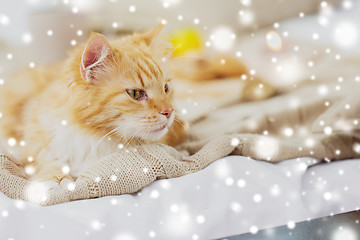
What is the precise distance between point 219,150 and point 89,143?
1.01 feet

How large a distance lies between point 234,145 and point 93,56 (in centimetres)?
39

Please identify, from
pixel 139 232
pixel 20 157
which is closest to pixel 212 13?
pixel 20 157

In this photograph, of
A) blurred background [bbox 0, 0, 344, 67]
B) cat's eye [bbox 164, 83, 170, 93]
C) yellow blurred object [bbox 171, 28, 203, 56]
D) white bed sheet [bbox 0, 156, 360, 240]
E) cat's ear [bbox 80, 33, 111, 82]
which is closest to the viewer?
white bed sheet [bbox 0, 156, 360, 240]

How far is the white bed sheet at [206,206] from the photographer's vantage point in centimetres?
61

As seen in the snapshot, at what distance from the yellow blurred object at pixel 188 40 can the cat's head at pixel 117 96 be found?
0.91 meters

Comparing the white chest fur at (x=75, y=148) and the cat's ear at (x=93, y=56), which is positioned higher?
the cat's ear at (x=93, y=56)

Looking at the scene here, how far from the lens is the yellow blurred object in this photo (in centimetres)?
170

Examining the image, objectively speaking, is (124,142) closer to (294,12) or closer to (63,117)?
(63,117)

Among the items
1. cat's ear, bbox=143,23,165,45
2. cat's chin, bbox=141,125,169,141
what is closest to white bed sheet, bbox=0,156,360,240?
cat's chin, bbox=141,125,169,141

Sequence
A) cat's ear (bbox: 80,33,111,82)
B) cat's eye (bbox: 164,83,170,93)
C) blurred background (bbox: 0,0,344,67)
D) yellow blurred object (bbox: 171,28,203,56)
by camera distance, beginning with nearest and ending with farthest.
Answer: cat's ear (bbox: 80,33,111,82) < cat's eye (bbox: 164,83,170,93) < blurred background (bbox: 0,0,344,67) < yellow blurred object (bbox: 171,28,203,56)

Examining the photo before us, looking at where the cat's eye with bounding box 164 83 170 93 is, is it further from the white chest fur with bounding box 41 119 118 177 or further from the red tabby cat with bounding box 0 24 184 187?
the white chest fur with bounding box 41 119 118 177

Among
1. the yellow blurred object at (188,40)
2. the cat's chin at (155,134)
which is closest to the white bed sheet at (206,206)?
the cat's chin at (155,134)

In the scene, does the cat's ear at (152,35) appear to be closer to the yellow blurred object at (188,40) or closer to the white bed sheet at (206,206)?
the white bed sheet at (206,206)

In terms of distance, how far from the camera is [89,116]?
79cm
